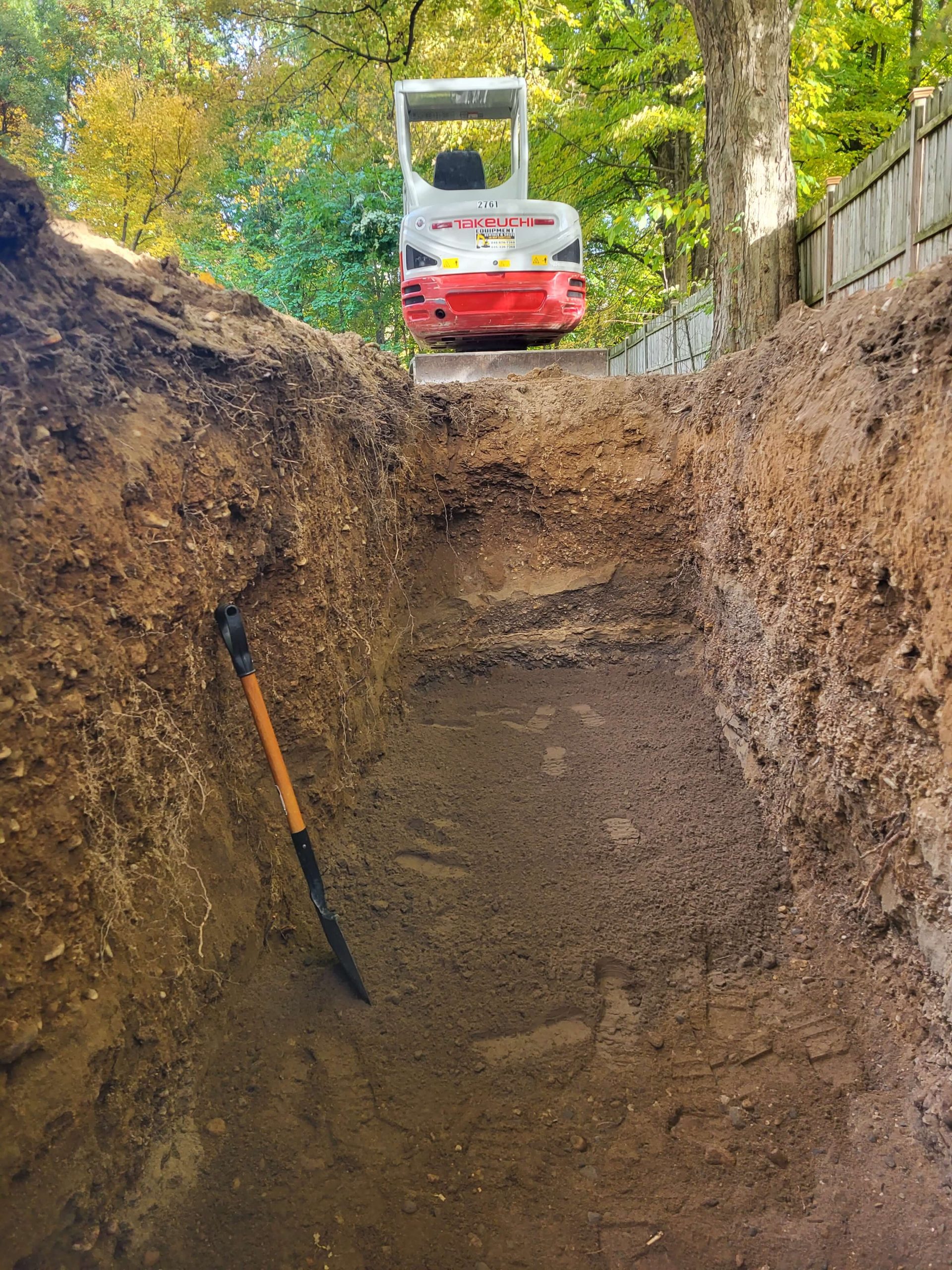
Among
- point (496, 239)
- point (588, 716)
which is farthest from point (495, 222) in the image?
point (588, 716)

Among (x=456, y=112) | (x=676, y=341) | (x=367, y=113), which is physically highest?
(x=367, y=113)

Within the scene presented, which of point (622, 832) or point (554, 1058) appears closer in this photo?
point (554, 1058)

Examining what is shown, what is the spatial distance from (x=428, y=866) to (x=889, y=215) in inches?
167

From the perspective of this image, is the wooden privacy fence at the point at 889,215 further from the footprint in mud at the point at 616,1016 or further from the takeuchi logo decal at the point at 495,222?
the footprint in mud at the point at 616,1016

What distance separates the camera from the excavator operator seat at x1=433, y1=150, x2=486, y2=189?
822 cm

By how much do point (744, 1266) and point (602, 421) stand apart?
15.9 feet

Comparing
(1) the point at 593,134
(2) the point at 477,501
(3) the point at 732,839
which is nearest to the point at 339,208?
(1) the point at 593,134

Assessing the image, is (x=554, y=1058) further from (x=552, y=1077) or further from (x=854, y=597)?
(x=854, y=597)

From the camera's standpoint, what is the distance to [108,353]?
91.3 inches

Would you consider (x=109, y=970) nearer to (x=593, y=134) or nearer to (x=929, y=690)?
(x=929, y=690)

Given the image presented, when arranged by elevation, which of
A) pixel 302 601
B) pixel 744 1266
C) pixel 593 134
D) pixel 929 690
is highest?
pixel 593 134

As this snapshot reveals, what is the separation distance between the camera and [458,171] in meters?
8.26

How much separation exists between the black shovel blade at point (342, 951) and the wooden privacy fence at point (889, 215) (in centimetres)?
327

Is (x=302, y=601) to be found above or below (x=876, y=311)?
below
